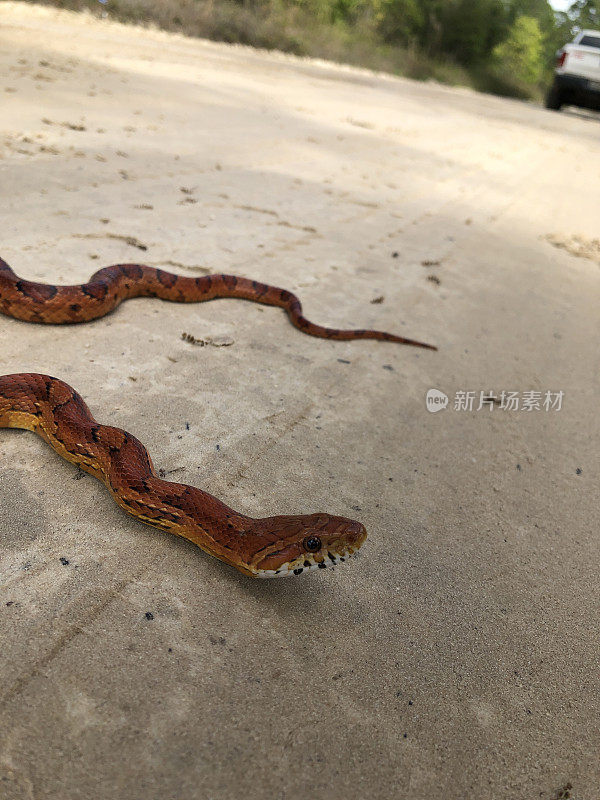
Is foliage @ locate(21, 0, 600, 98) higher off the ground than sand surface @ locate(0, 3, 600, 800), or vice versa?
foliage @ locate(21, 0, 600, 98)

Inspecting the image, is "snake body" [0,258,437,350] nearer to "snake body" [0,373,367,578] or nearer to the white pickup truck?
"snake body" [0,373,367,578]

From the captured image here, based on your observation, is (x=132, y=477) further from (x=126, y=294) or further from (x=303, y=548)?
(x=126, y=294)

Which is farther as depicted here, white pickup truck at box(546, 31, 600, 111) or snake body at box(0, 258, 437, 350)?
white pickup truck at box(546, 31, 600, 111)

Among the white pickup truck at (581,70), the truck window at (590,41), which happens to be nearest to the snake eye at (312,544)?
the white pickup truck at (581,70)

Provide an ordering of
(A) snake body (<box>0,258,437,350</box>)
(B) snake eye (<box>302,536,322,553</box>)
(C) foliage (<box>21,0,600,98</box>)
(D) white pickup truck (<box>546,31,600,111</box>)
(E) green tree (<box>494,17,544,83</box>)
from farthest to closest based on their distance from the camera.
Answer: (E) green tree (<box>494,17,544,83</box>), (D) white pickup truck (<box>546,31,600,111</box>), (C) foliage (<box>21,0,600,98</box>), (A) snake body (<box>0,258,437,350</box>), (B) snake eye (<box>302,536,322,553</box>)

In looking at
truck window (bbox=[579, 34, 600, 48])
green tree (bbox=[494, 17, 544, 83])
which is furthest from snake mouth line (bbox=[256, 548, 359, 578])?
green tree (bbox=[494, 17, 544, 83])

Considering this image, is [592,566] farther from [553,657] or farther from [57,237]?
[57,237]
